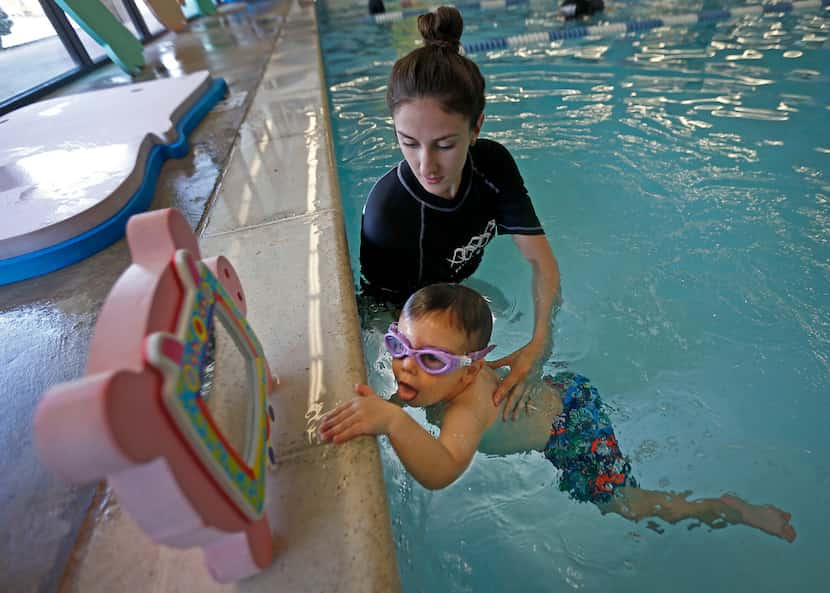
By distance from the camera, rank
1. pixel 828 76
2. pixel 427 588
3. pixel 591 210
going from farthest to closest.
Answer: pixel 828 76, pixel 591 210, pixel 427 588

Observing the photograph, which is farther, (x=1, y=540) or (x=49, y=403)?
(x=1, y=540)

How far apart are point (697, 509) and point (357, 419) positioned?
1.28 meters

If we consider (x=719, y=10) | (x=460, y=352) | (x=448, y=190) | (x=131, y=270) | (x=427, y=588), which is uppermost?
(x=131, y=270)

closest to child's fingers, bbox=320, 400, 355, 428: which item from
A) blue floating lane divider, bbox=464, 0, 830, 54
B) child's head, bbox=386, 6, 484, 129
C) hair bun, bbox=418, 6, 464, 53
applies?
child's head, bbox=386, 6, 484, 129

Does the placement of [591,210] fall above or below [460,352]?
below

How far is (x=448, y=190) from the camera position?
73.9 inches

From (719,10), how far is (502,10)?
374 centimetres

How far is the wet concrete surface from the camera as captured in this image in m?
1.17

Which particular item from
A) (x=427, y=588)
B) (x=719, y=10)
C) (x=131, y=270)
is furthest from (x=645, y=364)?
(x=719, y=10)

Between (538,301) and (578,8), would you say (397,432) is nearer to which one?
(538,301)

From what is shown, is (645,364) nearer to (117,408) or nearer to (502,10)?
(117,408)

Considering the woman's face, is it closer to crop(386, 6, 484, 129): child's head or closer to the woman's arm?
crop(386, 6, 484, 129): child's head

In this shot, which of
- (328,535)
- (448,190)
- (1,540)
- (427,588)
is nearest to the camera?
(328,535)

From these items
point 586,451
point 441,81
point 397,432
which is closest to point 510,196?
point 441,81
